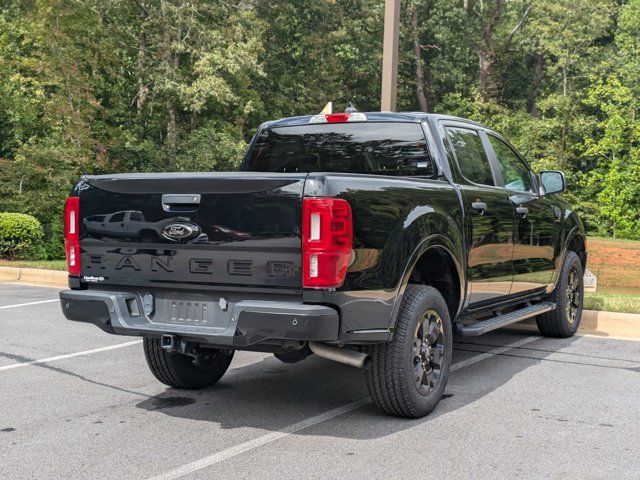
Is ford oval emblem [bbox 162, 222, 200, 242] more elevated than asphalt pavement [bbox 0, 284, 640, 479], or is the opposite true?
ford oval emblem [bbox 162, 222, 200, 242]

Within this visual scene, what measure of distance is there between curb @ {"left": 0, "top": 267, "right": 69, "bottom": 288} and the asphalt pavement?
228 inches

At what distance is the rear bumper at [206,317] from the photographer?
436 centimetres

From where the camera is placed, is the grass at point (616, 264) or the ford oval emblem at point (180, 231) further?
the grass at point (616, 264)

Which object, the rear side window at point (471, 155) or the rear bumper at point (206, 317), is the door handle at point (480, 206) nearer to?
the rear side window at point (471, 155)

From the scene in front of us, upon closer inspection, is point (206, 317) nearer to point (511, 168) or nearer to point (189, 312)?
→ point (189, 312)

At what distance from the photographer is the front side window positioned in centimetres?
700

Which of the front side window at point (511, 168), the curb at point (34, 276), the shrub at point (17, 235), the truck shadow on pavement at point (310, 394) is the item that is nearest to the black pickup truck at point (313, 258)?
the truck shadow on pavement at point (310, 394)

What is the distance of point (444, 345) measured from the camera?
17.7 feet

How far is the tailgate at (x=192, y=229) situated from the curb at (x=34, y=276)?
8.27m

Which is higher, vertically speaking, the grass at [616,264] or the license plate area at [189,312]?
the license plate area at [189,312]

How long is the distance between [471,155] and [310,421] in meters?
2.67

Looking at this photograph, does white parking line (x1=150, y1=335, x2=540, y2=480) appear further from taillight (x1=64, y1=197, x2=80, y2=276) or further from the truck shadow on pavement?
taillight (x1=64, y1=197, x2=80, y2=276)

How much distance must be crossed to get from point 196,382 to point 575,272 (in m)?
4.33

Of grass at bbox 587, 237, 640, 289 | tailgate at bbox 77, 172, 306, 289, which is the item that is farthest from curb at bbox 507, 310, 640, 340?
grass at bbox 587, 237, 640, 289
